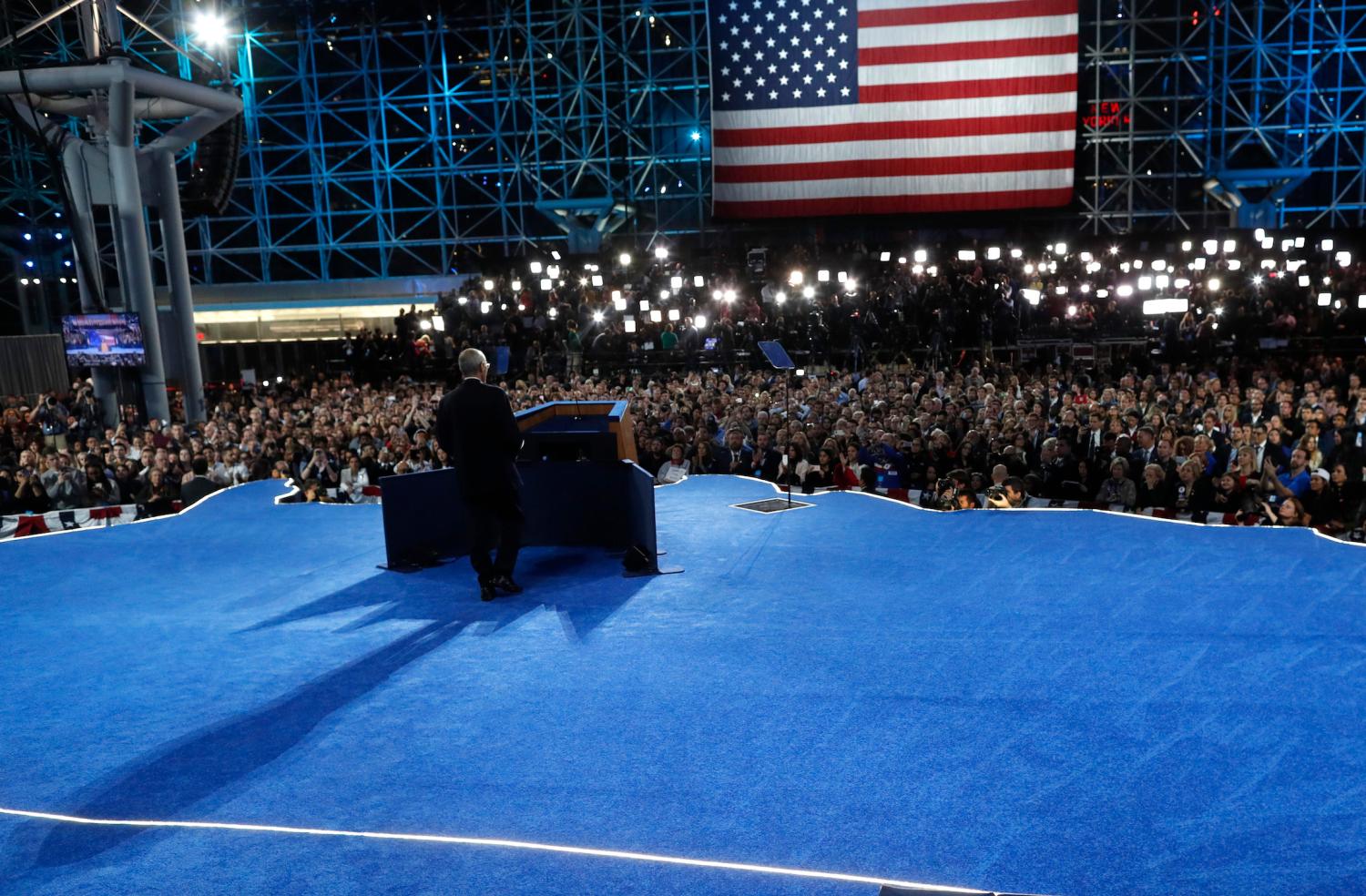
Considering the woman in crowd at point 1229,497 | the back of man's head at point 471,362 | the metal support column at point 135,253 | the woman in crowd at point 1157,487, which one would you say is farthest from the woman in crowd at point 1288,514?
the metal support column at point 135,253

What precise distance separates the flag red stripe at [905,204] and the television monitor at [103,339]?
43.6 ft

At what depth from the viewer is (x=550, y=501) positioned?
295 inches

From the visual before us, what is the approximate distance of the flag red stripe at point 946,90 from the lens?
21422mm

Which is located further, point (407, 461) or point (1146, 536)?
point (407, 461)

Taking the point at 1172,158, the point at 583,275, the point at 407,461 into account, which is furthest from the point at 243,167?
the point at 1172,158

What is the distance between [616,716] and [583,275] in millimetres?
20837

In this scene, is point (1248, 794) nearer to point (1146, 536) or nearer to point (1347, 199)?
point (1146, 536)

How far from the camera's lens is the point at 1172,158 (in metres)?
28.3

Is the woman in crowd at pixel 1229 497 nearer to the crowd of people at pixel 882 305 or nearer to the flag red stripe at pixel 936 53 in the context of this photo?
the crowd of people at pixel 882 305

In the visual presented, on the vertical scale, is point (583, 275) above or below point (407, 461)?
above

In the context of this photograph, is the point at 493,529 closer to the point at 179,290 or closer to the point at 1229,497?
the point at 1229,497

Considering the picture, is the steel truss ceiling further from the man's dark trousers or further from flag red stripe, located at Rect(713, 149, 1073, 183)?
the man's dark trousers

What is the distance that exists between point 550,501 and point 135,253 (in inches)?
539

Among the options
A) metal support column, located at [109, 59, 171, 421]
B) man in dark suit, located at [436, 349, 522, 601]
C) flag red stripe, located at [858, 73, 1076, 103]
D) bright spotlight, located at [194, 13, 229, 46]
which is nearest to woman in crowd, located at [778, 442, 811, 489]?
man in dark suit, located at [436, 349, 522, 601]
